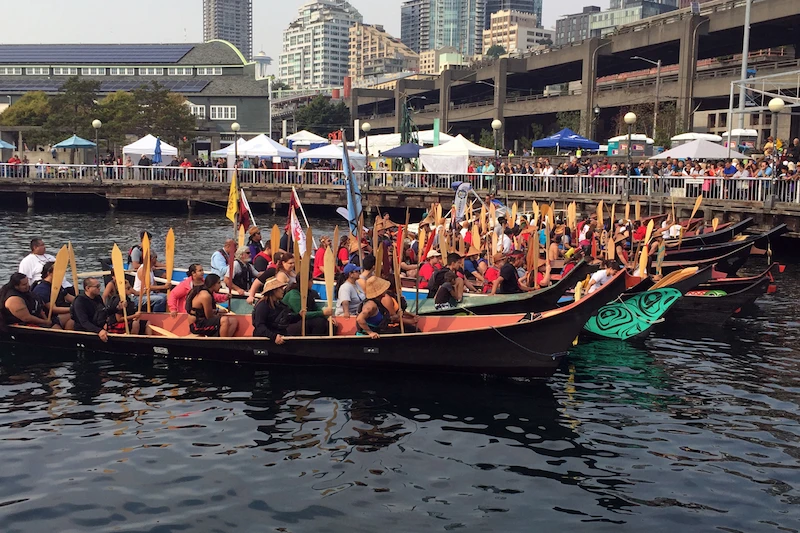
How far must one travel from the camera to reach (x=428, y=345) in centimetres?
1405

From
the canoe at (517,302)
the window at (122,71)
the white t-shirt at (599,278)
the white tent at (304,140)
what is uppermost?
the window at (122,71)

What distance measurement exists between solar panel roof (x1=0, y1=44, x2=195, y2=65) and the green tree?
32.0 metres

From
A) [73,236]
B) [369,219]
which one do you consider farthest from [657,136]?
[73,236]

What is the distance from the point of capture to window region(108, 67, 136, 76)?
8600 centimetres

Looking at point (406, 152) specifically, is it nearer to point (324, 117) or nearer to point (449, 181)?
point (449, 181)

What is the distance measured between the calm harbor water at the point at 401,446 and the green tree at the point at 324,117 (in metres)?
106

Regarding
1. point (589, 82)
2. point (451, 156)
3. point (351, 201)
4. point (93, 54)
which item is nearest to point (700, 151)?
point (451, 156)

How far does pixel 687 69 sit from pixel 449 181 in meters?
25.7

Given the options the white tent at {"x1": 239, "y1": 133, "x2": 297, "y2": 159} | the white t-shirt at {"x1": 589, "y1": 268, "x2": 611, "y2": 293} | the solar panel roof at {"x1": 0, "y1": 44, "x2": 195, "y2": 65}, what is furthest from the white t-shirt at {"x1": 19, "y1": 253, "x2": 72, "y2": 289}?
the solar panel roof at {"x1": 0, "y1": 44, "x2": 195, "y2": 65}

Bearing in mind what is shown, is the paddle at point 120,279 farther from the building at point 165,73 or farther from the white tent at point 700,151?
the building at point 165,73

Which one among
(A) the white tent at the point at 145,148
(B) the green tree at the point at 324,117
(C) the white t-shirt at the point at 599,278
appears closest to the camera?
(C) the white t-shirt at the point at 599,278

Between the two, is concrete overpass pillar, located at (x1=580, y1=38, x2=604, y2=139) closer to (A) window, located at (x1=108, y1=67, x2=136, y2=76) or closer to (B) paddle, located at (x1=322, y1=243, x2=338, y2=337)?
(A) window, located at (x1=108, y1=67, x2=136, y2=76)

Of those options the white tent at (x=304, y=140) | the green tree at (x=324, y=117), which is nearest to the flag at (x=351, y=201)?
the white tent at (x=304, y=140)

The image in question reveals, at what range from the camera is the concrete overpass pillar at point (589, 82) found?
68.2 m
